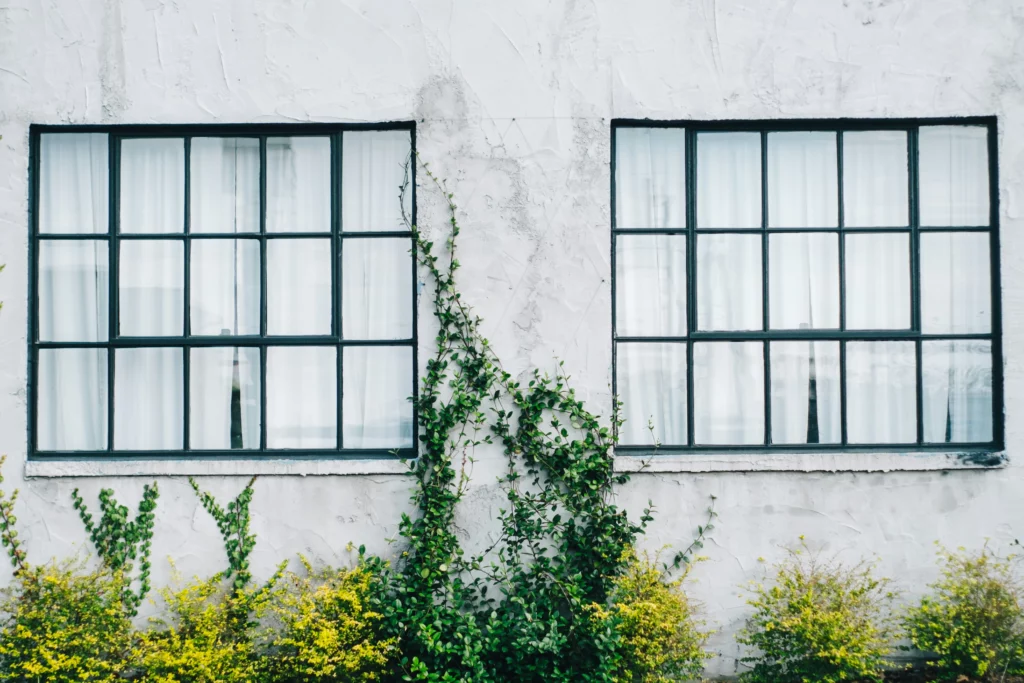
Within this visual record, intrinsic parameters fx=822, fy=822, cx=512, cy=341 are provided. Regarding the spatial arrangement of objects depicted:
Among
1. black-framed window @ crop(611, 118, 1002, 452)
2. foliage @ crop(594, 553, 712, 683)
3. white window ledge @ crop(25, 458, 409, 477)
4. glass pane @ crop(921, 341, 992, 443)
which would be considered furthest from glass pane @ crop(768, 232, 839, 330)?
white window ledge @ crop(25, 458, 409, 477)

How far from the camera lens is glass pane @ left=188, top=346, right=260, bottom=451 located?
5324 mm

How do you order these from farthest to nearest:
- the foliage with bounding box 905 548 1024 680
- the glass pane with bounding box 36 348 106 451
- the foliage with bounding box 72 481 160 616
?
the glass pane with bounding box 36 348 106 451, the foliage with bounding box 72 481 160 616, the foliage with bounding box 905 548 1024 680

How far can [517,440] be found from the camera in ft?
16.8

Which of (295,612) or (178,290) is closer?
(295,612)

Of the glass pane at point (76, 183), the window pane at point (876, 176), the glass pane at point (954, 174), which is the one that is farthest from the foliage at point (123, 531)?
the glass pane at point (954, 174)

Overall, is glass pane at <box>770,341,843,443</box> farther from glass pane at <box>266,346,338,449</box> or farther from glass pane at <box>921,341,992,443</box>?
glass pane at <box>266,346,338,449</box>

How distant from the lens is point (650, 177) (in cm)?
538

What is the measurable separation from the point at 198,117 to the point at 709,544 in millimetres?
4212

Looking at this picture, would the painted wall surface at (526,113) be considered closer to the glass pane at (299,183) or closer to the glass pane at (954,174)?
the glass pane at (299,183)

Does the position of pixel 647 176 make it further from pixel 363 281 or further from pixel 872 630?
pixel 872 630

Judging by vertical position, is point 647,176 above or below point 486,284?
above

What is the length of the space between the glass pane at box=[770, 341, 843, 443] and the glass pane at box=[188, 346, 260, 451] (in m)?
3.39

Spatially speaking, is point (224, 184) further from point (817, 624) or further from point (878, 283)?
point (817, 624)

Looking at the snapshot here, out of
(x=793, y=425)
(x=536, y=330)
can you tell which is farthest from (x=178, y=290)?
(x=793, y=425)
